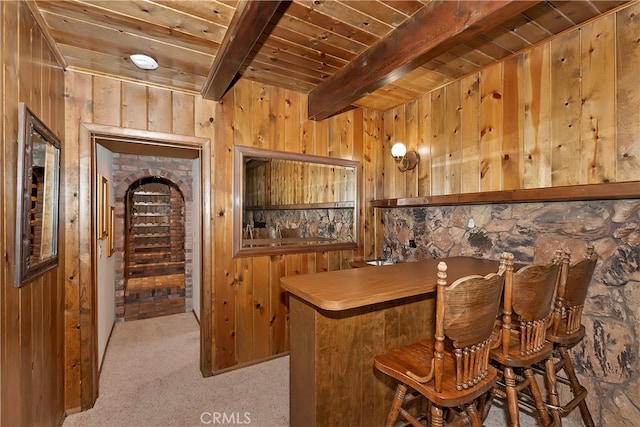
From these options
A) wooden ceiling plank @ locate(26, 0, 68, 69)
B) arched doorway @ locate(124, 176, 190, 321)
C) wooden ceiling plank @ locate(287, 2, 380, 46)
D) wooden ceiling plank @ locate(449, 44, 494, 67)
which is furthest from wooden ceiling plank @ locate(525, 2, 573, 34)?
arched doorway @ locate(124, 176, 190, 321)

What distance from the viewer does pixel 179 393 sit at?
89.6 inches

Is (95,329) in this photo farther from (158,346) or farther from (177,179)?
(177,179)

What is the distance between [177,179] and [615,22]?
15.1ft

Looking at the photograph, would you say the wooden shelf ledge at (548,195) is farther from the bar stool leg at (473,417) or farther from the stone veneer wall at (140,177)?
the stone veneer wall at (140,177)

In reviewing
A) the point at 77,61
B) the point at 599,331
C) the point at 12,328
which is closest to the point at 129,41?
the point at 77,61

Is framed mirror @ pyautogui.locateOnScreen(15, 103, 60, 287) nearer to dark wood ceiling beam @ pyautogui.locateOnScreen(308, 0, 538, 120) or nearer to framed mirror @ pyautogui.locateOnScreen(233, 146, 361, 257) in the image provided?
framed mirror @ pyautogui.locateOnScreen(233, 146, 361, 257)

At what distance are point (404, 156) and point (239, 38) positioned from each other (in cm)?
203

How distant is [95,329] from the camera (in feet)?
7.36

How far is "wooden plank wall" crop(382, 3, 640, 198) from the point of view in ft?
5.56

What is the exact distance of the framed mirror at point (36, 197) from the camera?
50.7 inches

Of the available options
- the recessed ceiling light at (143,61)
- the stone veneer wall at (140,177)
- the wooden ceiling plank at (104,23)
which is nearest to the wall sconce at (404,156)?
the wooden ceiling plank at (104,23)

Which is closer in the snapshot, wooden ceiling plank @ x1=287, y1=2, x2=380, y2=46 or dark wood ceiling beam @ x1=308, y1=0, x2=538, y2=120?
dark wood ceiling beam @ x1=308, y1=0, x2=538, y2=120

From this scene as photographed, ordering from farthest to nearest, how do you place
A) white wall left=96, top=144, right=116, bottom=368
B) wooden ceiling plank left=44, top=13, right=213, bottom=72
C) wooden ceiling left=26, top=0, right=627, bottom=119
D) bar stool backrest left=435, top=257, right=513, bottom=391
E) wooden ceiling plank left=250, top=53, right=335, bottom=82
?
1. white wall left=96, top=144, right=116, bottom=368
2. wooden ceiling plank left=250, top=53, right=335, bottom=82
3. wooden ceiling plank left=44, top=13, right=213, bottom=72
4. wooden ceiling left=26, top=0, right=627, bottom=119
5. bar stool backrest left=435, top=257, right=513, bottom=391

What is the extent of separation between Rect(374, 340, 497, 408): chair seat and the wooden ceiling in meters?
1.63
